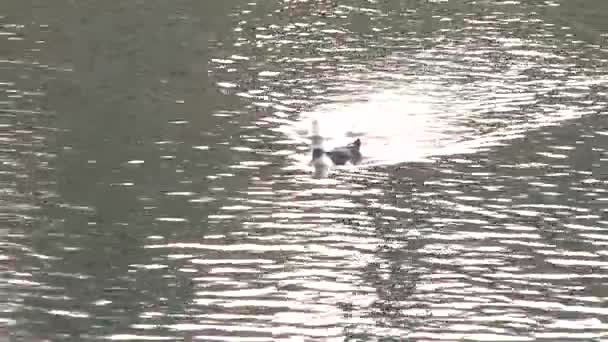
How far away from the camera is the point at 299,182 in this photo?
31844mm

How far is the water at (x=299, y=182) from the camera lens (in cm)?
2389

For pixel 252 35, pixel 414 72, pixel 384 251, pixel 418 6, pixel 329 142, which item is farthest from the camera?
pixel 418 6

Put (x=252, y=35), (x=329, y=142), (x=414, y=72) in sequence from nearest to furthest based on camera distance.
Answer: (x=329, y=142) < (x=414, y=72) < (x=252, y=35)

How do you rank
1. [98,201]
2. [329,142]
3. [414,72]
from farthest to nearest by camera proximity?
[414,72]
[329,142]
[98,201]

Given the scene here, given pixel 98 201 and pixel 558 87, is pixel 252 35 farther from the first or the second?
pixel 98 201

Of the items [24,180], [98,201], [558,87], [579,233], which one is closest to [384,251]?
[579,233]

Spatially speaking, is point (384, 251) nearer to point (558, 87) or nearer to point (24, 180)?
point (24, 180)

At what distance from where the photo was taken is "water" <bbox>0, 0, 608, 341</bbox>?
2389 cm

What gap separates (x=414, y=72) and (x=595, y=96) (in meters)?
6.23

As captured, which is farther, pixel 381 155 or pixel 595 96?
pixel 595 96

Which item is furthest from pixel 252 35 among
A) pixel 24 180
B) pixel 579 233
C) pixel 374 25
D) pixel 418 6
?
pixel 579 233

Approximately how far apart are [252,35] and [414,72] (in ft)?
27.3

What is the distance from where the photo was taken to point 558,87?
136 ft

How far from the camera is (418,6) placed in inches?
2234
